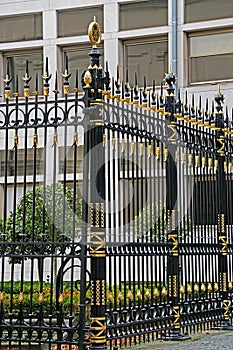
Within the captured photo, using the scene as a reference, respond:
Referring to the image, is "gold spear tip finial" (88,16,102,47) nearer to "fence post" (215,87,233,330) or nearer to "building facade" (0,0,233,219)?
"fence post" (215,87,233,330)

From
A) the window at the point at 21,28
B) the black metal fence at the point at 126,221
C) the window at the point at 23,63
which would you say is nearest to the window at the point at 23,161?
the window at the point at 23,63

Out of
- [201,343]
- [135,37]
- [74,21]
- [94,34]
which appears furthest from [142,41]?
[94,34]

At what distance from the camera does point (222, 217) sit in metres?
13.2

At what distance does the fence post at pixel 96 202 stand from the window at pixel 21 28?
54.7 ft

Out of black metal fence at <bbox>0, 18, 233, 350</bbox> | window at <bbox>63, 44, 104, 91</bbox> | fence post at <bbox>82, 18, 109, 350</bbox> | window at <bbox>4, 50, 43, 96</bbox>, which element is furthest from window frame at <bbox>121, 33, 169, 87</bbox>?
fence post at <bbox>82, 18, 109, 350</bbox>

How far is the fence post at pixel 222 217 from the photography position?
42.9 ft

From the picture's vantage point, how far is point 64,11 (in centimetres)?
2595

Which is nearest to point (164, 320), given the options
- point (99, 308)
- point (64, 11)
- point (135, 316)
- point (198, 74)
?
point (135, 316)

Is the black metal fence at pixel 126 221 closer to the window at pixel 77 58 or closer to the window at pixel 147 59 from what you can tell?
the window at pixel 147 59

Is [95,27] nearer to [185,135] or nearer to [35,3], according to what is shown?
[185,135]

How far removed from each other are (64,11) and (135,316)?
1681 cm

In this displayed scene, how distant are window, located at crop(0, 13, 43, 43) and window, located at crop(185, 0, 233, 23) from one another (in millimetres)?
4508

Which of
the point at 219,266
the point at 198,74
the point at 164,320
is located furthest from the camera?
the point at 198,74

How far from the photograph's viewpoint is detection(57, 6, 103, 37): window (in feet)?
84.5
